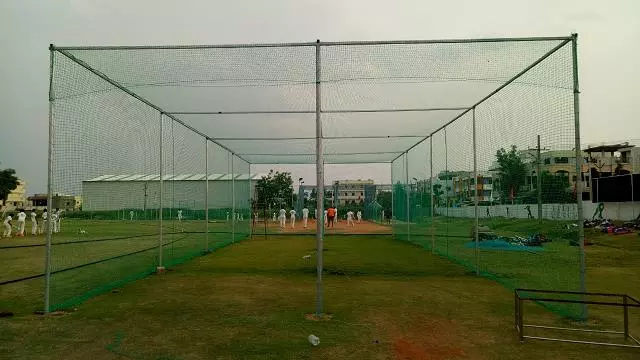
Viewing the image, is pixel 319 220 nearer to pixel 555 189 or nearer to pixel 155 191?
pixel 555 189

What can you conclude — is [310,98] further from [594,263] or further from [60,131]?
[594,263]

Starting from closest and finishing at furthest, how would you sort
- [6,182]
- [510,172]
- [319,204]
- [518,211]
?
[319,204] → [510,172] → [518,211] → [6,182]

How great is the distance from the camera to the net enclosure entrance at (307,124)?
5973 millimetres

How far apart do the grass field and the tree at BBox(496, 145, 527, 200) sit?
87cm

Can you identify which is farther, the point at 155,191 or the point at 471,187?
the point at 155,191

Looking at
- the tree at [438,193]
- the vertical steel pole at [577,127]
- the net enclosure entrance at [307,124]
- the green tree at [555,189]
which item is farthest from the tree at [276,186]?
the vertical steel pole at [577,127]

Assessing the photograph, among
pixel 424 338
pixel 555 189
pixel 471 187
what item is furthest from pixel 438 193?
pixel 424 338

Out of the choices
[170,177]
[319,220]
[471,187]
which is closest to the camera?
[319,220]

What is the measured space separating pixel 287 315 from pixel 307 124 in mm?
6277

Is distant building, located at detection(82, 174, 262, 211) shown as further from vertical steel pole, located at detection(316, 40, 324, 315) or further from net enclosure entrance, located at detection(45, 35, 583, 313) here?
vertical steel pole, located at detection(316, 40, 324, 315)

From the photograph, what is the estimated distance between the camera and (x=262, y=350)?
4340 millimetres

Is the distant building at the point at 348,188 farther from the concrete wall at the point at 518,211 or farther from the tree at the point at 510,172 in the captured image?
the tree at the point at 510,172

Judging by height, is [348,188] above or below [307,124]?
below

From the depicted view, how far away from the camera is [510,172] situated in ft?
26.1
